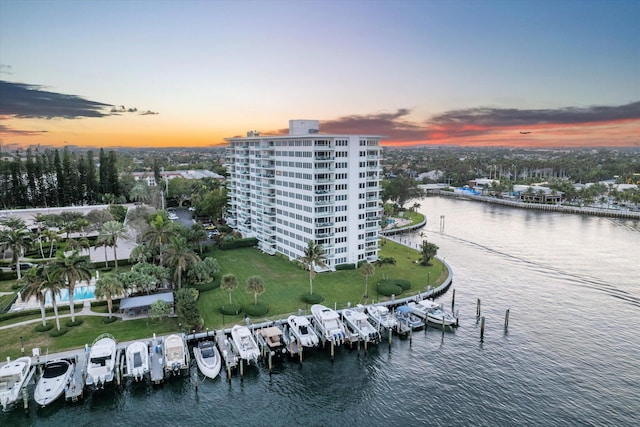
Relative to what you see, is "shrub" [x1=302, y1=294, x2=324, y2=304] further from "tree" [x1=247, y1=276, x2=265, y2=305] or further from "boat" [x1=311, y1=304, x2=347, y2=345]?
"tree" [x1=247, y1=276, x2=265, y2=305]

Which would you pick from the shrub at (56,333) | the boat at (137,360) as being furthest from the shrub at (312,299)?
the shrub at (56,333)

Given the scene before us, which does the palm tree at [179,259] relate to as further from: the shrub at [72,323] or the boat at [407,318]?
the boat at [407,318]

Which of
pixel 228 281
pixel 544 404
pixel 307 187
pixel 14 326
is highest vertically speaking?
pixel 307 187

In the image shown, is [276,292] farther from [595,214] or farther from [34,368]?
[595,214]

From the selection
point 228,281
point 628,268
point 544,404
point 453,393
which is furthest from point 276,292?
point 628,268

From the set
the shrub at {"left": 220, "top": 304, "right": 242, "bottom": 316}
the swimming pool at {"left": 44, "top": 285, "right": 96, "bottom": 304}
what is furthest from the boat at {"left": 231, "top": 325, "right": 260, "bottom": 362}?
the swimming pool at {"left": 44, "top": 285, "right": 96, "bottom": 304}

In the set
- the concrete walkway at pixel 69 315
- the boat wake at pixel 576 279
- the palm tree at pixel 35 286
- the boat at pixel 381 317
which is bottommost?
the boat wake at pixel 576 279

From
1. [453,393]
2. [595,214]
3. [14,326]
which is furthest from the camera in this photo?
[595,214]
